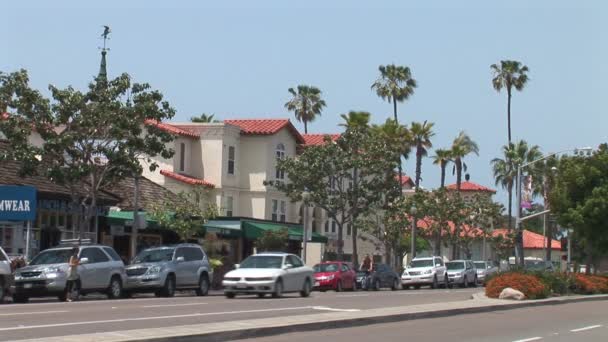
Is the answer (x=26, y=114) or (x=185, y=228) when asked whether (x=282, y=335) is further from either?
(x=185, y=228)

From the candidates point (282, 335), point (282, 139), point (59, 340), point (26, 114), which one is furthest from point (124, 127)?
point (282, 139)

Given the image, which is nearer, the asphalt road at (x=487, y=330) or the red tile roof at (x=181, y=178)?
Result: the asphalt road at (x=487, y=330)

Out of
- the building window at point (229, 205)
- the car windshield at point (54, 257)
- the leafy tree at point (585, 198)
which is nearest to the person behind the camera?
the car windshield at point (54, 257)

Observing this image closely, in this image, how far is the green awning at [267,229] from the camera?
48612mm

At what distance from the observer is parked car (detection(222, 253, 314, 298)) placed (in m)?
31.3

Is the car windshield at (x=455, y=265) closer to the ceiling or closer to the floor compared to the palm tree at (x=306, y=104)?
closer to the floor

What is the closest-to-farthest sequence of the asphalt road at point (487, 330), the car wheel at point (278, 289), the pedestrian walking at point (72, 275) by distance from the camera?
1. the asphalt road at point (487, 330)
2. the pedestrian walking at point (72, 275)
3. the car wheel at point (278, 289)

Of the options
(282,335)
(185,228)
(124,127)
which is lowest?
(282,335)

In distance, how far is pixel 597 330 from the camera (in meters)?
21.0

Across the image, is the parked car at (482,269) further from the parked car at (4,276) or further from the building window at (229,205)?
the parked car at (4,276)

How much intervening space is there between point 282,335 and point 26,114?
19.6 metres

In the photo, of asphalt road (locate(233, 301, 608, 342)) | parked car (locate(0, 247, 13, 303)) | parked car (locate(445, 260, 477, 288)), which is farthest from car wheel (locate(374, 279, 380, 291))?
parked car (locate(0, 247, 13, 303))

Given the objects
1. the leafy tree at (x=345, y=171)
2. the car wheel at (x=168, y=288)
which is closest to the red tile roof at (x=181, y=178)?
the leafy tree at (x=345, y=171)

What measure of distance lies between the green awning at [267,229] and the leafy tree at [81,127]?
13949 mm
